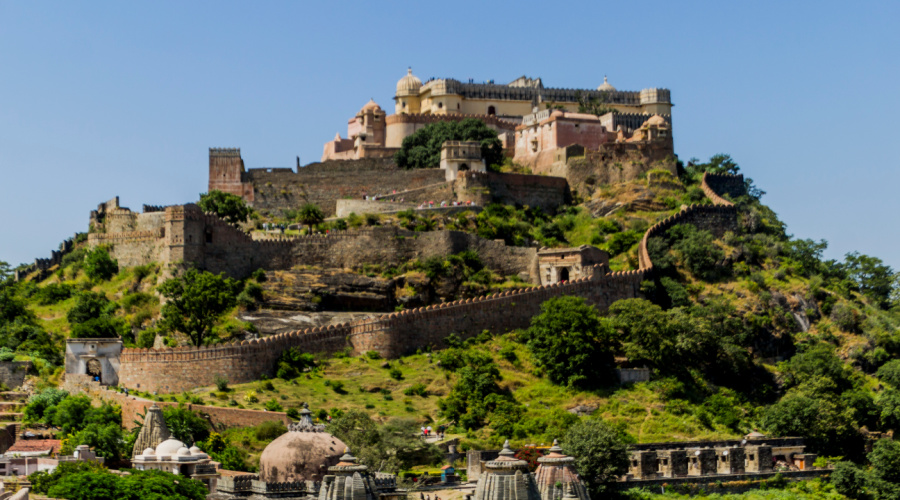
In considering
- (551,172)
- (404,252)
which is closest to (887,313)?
(551,172)

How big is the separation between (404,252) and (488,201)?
10.1 m

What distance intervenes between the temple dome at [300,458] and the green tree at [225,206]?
127 feet

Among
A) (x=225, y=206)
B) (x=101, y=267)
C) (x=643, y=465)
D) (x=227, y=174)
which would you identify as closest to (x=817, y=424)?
(x=643, y=465)

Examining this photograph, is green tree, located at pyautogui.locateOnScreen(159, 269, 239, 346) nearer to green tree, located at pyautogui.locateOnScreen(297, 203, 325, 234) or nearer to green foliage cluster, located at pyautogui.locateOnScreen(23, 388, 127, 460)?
green foliage cluster, located at pyautogui.locateOnScreen(23, 388, 127, 460)

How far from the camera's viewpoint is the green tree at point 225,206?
79.9 m

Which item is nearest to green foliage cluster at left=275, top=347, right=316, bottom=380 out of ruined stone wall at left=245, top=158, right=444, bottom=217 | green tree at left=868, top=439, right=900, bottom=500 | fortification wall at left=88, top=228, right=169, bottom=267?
fortification wall at left=88, top=228, right=169, bottom=267

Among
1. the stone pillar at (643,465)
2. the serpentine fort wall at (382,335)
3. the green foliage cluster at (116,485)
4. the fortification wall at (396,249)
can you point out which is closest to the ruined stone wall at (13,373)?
the serpentine fort wall at (382,335)

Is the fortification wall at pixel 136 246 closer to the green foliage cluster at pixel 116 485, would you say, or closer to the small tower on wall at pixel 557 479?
the green foliage cluster at pixel 116 485

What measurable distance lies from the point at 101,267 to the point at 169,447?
1156 inches

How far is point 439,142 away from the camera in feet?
297

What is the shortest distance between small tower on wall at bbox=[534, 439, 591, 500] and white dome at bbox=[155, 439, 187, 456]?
14218 millimetres

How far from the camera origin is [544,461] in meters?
41.1

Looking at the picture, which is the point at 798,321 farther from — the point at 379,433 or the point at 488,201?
the point at 379,433

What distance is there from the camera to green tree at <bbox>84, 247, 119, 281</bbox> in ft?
252
